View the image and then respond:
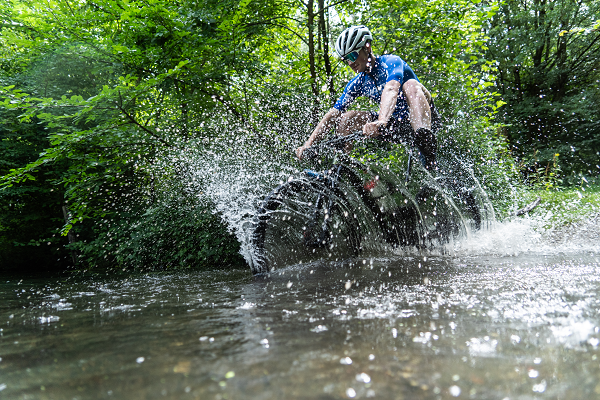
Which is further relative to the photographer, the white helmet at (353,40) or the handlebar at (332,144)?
the white helmet at (353,40)

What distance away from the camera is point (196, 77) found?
17.5 ft

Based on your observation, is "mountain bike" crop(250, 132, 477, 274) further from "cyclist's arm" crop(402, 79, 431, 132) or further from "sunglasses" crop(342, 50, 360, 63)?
"sunglasses" crop(342, 50, 360, 63)

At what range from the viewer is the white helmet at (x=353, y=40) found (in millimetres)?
3631

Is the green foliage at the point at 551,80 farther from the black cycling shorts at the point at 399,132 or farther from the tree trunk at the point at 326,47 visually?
the black cycling shorts at the point at 399,132

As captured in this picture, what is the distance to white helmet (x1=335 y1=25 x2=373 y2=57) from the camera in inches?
143

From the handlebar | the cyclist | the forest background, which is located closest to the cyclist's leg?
the cyclist

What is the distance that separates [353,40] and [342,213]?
1.73 m

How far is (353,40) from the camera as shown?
12.0ft

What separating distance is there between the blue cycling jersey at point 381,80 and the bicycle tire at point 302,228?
0.98 metres

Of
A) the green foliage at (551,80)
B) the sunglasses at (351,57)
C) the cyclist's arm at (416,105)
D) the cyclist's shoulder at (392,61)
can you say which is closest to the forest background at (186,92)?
the sunglasses at (351,57)

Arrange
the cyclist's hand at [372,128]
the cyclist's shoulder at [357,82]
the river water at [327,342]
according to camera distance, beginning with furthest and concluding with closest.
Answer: the cyclist's shoulder at [357,82] < the cyclist's hand at [372,128] < the river water at [327,342]

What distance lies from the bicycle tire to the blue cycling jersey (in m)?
0.98

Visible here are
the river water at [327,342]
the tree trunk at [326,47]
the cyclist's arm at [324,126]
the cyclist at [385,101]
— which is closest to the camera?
the river water at [327,342]

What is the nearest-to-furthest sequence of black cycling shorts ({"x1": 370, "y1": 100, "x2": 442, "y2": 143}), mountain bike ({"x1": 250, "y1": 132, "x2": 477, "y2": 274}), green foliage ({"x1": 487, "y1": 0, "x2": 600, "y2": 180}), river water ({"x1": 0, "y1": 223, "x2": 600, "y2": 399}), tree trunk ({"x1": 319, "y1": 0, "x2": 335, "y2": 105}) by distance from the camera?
river water ({"x1": 0, "y1": 223, "x2": 600, "y2": 399}) → black cycling shorts ({"x1": 370, "y1": 100, "x2": 442, "y2": 143}) → mountain bike ({"x1": 250, "y1": 132, "x2": 477, "y2": 274}) → tree trunk ({"x1": 319, "y1": 0, "x2": 335, "y2": 105}) → green foliage ({"x1": 487, "y1": 0, "x2": 600, "y2": 180})
